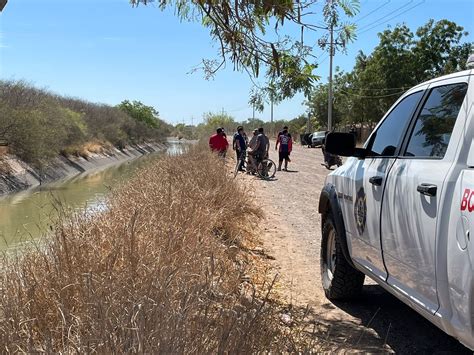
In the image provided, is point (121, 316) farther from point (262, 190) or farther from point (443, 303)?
point (262, 190)

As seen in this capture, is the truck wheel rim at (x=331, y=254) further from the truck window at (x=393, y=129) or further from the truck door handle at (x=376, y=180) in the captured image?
the truck door handle at (x=376, y=180)

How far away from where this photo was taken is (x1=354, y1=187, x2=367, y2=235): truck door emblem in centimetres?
403

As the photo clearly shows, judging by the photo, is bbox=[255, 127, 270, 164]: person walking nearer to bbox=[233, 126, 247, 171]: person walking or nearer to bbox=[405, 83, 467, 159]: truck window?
bbox=[233, 126, 247, 171]: person walking

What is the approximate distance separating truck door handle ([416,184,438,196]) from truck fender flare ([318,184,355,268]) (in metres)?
1.59

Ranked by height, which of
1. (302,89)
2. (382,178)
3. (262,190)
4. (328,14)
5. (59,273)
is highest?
(328,14)

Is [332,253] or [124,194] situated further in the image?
[124,194]

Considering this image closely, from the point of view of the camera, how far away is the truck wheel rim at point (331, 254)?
514 centimetres

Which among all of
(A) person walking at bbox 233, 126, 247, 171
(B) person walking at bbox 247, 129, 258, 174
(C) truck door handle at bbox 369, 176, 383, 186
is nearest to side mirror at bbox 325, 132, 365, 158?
(C) truck door handle at bbox 369, 176, 383, 186

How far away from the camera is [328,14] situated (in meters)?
5.68

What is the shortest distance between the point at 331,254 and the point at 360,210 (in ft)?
4.19

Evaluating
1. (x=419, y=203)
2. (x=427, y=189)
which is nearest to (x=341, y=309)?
(x=419, y=203)

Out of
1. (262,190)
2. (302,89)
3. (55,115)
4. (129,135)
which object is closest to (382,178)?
(302,89)

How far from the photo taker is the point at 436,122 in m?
3.34

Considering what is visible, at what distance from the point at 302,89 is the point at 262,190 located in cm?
899
